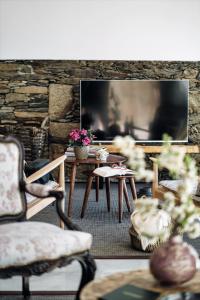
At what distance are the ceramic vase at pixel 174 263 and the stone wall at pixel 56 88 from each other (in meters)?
4.95

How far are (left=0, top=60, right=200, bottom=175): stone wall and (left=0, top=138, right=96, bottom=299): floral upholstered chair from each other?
388 cm

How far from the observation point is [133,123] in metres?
7.32

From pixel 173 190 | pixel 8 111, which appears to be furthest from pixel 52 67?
pixel 173 190

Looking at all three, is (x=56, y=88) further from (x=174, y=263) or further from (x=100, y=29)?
(x=174, y=263)

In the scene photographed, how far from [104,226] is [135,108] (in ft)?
8.18

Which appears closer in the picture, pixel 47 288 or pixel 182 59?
pixel 47 288

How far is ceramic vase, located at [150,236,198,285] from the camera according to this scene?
2.40 m

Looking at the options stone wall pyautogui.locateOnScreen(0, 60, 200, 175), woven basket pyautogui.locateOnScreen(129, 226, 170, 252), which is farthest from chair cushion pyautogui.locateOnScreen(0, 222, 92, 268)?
stone wall pyautogui.locateOnScreen(0, 60, 200, 175)

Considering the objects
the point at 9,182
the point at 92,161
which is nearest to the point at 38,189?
the point at 9,182

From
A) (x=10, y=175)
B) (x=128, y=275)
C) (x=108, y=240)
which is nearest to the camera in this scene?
(x=128, y=275)

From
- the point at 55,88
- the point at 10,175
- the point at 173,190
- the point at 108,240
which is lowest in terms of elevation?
the point at 108,240

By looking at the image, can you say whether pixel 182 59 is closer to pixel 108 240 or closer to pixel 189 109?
pixel 189 109

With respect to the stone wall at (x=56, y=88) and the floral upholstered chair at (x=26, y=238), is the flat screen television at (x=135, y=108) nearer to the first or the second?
the stone wall at (x=56, y=88)

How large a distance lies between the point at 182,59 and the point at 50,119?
1.89 meters
